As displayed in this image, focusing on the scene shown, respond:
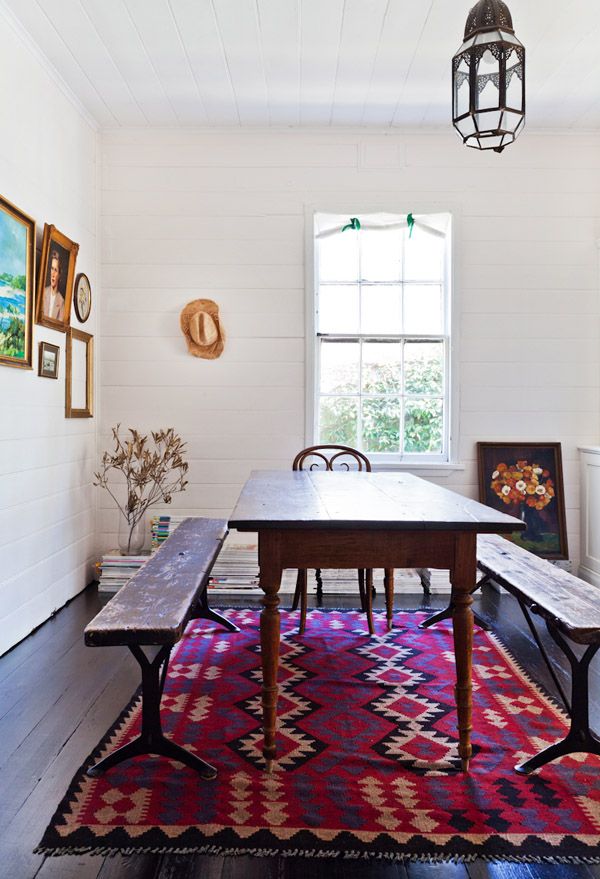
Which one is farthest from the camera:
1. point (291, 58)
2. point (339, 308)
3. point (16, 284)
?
point (339, 308)

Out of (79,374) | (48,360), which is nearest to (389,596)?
(48,360)

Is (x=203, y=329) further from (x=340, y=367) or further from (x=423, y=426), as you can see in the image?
(x=423, y=426)

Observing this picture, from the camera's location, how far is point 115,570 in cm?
441

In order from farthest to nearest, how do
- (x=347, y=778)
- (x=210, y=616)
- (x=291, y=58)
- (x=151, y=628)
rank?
(x=291, y=58)
(x=210, y=616)
(x=347, y=778)
(x=151, y=628)

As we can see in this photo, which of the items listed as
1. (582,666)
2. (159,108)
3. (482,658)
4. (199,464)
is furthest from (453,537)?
(159,108)

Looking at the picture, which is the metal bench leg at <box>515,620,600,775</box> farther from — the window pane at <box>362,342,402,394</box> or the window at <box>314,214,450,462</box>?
the window pane at <box>362,342,402,394</box>

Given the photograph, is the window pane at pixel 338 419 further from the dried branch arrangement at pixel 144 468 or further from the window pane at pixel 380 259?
the dried branch arrangement at pixel 144 468

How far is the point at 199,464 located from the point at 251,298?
1316 mm

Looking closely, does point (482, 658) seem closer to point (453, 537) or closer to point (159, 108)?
point (453, 537)

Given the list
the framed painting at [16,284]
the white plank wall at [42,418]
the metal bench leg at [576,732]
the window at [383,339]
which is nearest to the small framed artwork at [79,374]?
the white plank wall at [42,418]

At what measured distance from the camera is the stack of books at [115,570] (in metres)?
4.39

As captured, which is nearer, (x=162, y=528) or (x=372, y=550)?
(x=372, y=550)

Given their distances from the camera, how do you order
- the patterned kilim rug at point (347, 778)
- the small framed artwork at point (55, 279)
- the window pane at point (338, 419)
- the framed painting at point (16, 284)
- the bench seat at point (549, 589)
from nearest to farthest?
the patterned kilim rug at point (347, 778) → the bench seat at point (549, 589) → the framed painting at point (16, 284) → the small framed artwork at point (55, 279) → the window pane at point (338, 419)

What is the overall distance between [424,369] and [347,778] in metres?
3.39
